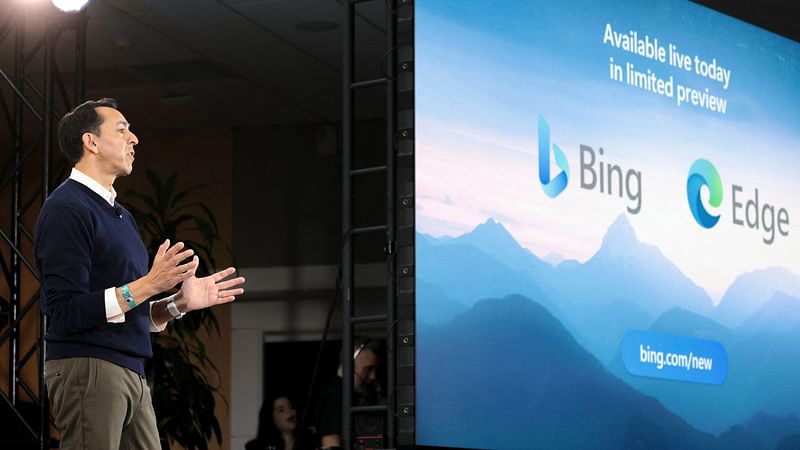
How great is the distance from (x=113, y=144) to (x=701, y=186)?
2524 millimetres

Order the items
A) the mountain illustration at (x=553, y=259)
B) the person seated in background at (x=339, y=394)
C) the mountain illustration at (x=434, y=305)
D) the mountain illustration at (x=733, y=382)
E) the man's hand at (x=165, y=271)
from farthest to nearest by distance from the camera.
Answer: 1. the person seated in background at (x=339, y=394)
2. the mountain illustration at (x=733, y=382)
3. the mountain illustration at (x=553, y=259)
4. the mountain illustration at (x=434, y=305)
5. the man's hand at (x=165, y=271)

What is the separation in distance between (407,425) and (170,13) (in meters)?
3.57

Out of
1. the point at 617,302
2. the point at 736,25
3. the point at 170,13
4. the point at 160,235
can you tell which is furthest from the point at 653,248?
the point at 170,13

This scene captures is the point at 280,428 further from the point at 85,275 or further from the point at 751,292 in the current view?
the point at 85,275

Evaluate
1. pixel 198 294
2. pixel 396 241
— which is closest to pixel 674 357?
pixel 396 241

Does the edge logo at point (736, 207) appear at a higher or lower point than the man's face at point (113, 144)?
higher

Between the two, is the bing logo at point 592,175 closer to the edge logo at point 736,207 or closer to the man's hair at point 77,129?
the edge logo at point 736,207

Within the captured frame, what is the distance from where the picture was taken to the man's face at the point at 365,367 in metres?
4.97

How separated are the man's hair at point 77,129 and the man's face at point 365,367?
264 cm

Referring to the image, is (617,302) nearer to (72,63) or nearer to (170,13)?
(170,13)

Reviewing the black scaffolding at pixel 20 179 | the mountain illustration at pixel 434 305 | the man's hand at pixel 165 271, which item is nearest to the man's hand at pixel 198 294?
the man's hand at pixel 165 271

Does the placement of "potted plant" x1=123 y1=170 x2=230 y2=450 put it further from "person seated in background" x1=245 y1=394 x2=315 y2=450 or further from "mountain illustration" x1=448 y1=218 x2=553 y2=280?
"mountain illustration" x1=448 y1=218 x2=553 y2=280

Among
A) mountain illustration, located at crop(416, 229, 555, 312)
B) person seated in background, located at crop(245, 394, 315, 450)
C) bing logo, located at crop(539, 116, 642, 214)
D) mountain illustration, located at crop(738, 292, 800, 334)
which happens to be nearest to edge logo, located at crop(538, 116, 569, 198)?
bing logo, located at crop(539, 116, 642, 214)

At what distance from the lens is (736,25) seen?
465cm
